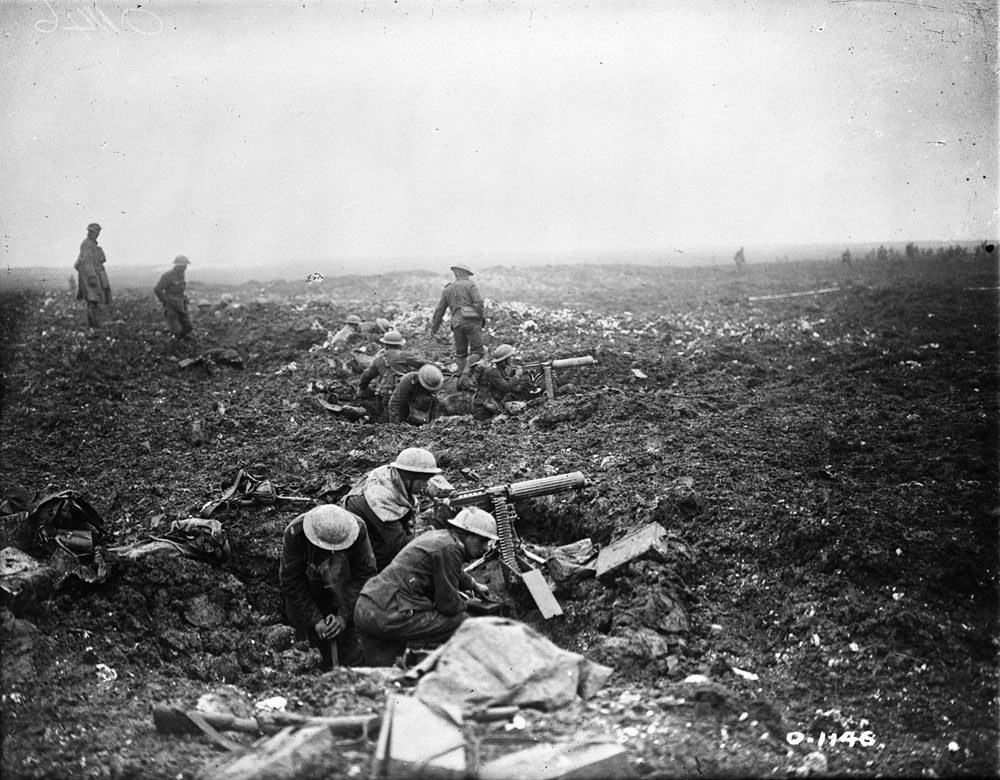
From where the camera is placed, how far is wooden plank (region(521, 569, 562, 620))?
5.02 m

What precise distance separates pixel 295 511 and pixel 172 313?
25.0 ft

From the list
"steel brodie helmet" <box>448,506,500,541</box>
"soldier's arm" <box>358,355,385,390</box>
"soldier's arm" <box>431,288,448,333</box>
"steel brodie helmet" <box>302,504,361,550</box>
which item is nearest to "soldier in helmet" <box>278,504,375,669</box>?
"steel brodie helmet" <box>302,504,361,550</box>

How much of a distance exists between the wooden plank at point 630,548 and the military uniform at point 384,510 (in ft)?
4.82

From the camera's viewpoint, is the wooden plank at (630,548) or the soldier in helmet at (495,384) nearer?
the wooden plank at (630,548)

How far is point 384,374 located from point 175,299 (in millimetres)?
5041

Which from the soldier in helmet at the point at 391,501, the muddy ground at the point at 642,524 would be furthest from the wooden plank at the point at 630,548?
the soldier in helmet at the point at 391,501

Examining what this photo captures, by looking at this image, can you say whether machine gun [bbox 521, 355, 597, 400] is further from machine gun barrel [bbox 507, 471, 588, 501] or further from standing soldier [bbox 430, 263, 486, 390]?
machine gun barrel [bbox 507, 471, 588, 501]

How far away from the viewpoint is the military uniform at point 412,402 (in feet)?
29.2

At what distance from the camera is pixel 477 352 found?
10547 mm

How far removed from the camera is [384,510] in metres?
5.40

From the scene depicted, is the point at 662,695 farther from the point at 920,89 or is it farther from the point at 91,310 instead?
the point at 91,310

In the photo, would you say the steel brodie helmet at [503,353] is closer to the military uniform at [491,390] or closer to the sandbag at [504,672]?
the military uniform at [491,390]

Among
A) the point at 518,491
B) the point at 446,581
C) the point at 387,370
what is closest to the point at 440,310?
the point at 387,370

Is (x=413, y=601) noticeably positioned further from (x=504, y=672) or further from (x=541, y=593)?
(x=504, y=672)
